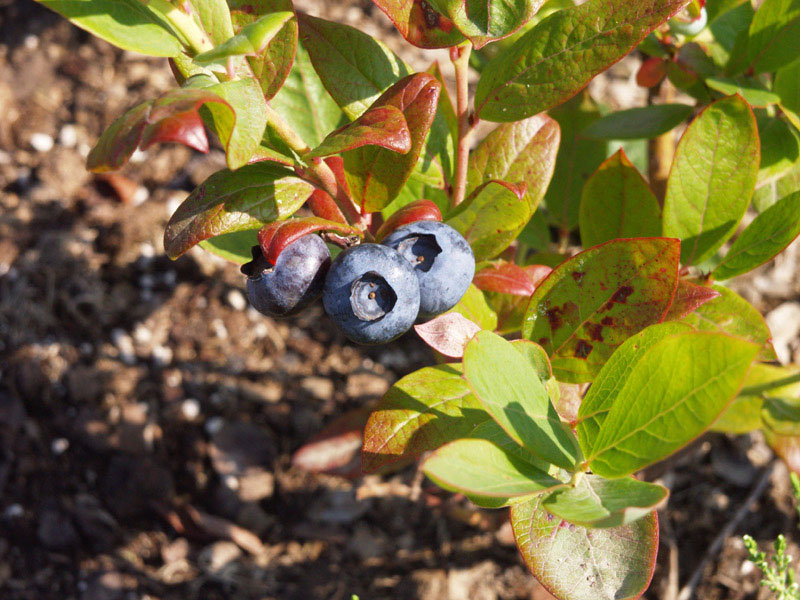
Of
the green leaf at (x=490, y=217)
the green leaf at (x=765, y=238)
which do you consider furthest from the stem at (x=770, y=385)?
the green leaf at (x=490, y=217)

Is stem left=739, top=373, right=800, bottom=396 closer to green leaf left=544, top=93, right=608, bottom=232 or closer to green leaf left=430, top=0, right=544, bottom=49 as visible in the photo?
green leaf left=544, top=93, right=608, bottom=232

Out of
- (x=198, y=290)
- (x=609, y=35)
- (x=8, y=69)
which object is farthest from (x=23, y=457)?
(x=609, y=35)

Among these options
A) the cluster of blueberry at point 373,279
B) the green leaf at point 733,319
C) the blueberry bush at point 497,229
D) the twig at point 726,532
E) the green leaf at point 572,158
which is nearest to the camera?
the blueberry bush at point 497,229

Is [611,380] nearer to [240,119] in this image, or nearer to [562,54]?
[562,54]

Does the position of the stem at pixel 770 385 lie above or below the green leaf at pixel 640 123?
below

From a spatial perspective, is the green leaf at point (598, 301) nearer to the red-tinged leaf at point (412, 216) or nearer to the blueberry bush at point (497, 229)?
the blueberry bush at point (497, 229)

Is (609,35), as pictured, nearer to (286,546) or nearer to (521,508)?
(521,508)
